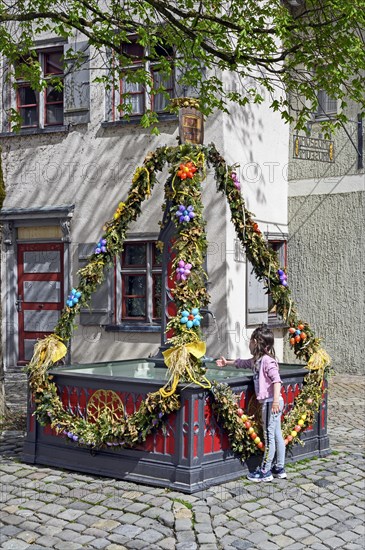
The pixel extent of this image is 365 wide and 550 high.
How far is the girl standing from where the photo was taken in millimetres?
6809

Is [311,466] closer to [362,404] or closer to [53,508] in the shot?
[53,508]

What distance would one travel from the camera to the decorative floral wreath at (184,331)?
6590 millimetres

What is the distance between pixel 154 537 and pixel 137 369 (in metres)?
3.59

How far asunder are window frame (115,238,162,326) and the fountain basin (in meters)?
5.83

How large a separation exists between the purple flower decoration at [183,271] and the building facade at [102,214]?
629 centimetres

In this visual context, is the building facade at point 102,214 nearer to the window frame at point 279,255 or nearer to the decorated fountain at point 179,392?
the window frame at point 279,255

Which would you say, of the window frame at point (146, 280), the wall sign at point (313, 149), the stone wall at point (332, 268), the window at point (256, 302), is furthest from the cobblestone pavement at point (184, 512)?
the wall sign at point (313, 149)

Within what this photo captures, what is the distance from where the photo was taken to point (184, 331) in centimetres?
664

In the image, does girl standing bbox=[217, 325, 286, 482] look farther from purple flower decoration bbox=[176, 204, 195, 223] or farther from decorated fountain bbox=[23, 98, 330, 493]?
purple flower decoration bbox=[176, 204, 195, 223]

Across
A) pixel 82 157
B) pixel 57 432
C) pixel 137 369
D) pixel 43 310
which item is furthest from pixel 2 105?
pixel 57 432

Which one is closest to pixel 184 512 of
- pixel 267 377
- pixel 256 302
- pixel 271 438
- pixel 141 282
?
pixel 271 438

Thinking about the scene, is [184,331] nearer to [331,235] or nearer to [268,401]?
[268,401]

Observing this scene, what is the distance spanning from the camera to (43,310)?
49.4 ft

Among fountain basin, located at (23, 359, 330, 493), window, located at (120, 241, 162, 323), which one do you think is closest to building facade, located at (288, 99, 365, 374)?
window, located at (120, 241, 162, 323)
